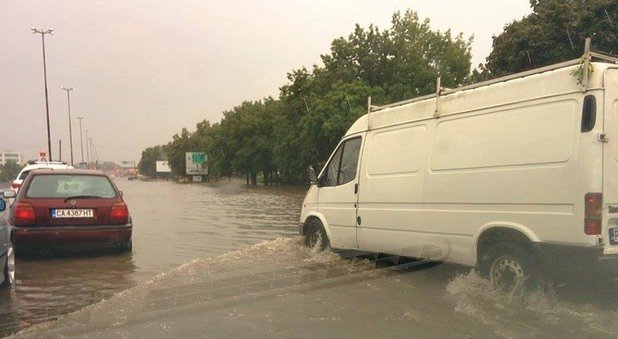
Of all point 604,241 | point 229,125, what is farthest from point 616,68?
point 229,125

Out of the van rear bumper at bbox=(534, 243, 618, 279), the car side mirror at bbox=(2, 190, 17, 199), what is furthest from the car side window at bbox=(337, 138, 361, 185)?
the car side mirror at bbox=(2, 190, 17, 199)

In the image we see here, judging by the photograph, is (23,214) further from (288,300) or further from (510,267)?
(510,267)

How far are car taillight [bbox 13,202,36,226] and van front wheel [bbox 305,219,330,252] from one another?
4338 mm

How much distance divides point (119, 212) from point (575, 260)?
6.89 meters

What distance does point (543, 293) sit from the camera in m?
5.30

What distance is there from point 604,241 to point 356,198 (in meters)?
3.47

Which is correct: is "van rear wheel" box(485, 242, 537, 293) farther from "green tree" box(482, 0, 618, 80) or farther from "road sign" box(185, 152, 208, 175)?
"road sign" box(185, 152, 208, 175)

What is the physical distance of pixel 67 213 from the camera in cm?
853

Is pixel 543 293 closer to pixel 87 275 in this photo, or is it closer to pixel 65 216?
pixel 87 275

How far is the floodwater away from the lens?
4.87m

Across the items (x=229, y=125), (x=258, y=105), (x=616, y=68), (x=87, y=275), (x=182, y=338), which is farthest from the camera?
(x=229, y=125)

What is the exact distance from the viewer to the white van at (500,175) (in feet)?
16.0

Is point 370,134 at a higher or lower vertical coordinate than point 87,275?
higher

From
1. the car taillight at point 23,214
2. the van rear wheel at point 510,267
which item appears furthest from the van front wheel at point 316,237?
the car taillight at point 23,214
